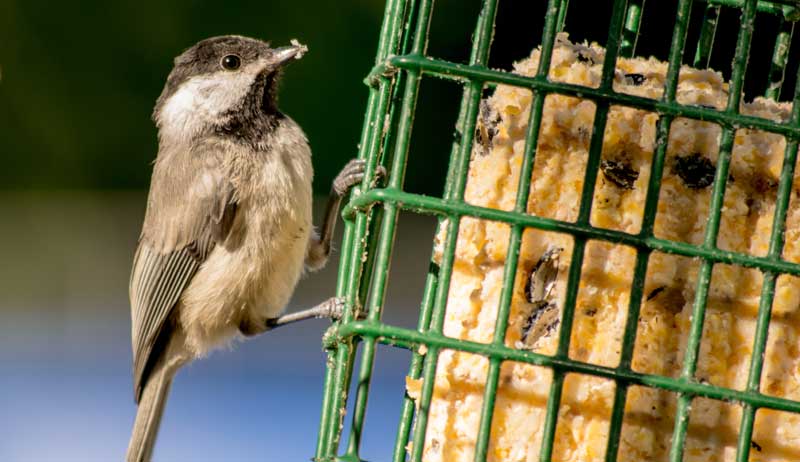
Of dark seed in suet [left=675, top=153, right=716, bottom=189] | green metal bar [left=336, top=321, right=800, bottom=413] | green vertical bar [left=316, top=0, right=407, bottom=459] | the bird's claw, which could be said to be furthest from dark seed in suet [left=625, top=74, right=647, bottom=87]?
the bird's claw

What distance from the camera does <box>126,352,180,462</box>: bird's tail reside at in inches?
155

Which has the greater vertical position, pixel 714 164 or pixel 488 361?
pixel 714 164

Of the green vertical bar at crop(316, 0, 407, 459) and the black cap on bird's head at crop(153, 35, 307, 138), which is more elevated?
the black cap on bird's head at crop(153, 35, 307, 138)

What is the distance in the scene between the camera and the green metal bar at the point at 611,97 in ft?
7.09

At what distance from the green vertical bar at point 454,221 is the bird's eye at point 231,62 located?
174 cm

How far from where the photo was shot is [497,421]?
7.37 feet

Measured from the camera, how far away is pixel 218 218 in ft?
11.9

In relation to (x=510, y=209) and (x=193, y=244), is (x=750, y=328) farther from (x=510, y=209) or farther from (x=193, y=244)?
(x=193, y=244)

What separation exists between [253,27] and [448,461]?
100 inches

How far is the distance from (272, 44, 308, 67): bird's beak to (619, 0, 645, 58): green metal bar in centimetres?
125

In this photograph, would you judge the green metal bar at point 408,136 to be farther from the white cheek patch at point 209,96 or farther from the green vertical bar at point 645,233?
the white cheek patch at point 209,96

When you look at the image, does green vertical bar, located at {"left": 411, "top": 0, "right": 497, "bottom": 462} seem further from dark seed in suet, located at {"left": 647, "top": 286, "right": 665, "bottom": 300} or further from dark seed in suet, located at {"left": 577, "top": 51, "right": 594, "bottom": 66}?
dark seed in suet, located at {"left": 647, "top": 286, "right": 665, "bottom": 300}

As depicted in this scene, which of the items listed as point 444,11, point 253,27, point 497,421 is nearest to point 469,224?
point 497,421

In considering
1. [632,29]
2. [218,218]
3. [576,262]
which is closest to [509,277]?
[576,262]
